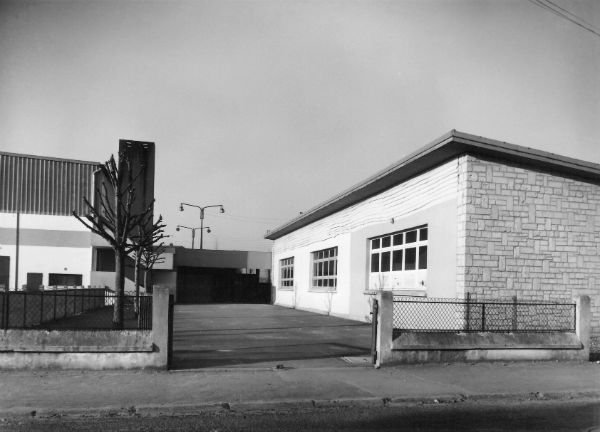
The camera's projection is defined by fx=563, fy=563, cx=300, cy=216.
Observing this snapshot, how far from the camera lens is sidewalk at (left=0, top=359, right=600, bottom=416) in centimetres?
756

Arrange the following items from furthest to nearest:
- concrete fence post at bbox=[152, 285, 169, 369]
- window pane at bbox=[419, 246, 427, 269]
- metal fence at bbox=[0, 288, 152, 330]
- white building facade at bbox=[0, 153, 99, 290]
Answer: white building facade at bbox=[0, 153, 99, 290] → window pane at bbox=[419, 246, 427, 269] → metal fence at bbox=[0, 288, 152, 330] → concrete fence post at bbox=[152, 285, 169, 369]

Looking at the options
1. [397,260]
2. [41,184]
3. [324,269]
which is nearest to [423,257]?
[397,260]

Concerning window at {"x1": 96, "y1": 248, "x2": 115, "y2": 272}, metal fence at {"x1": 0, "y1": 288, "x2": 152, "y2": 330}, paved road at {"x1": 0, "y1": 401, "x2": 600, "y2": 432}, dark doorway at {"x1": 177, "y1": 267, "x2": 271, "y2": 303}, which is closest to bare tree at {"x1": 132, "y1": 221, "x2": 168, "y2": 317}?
metal fence at {"x1": 0, "y1": 288, "x2": 152, "y2": 330}

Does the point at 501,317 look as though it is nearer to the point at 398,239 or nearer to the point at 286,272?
the point at 398,239

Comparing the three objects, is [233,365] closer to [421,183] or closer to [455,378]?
[455,378]

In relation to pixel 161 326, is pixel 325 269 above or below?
above

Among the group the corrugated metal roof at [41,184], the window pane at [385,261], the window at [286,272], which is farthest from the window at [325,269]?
the corrugated metal roof at [41,184]

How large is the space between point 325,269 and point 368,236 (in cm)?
677

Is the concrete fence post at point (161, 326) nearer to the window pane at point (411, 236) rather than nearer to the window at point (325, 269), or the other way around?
the window pane at point (411, 236)

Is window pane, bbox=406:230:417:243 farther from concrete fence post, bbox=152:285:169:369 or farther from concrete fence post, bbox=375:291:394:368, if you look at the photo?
concrete fence post, bbox=152:285:169:369

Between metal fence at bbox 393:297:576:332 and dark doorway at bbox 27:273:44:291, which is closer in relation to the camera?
metal fence at bbox 393:297:576:332

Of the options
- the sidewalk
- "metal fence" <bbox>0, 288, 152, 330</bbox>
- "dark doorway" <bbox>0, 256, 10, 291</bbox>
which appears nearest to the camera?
the sidewalk

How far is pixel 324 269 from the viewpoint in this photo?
27.3 m

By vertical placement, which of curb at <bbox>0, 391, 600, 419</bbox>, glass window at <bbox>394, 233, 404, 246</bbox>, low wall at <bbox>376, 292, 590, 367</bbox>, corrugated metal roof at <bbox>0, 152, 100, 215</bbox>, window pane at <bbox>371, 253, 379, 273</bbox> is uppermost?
corrugated metal roof at <bbox>0, 152, 100, 215</bbox>
